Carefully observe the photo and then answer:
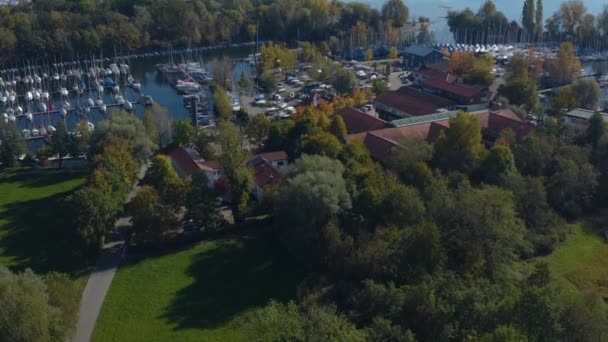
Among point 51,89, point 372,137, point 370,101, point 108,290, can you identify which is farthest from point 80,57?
point 108,290

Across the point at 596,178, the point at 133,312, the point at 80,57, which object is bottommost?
the point at 133,312

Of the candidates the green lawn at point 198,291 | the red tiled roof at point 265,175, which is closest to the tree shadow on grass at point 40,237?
the green lawn at point 198,291

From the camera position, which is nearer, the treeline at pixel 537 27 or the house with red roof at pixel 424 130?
the house with red roof at pixel 424 130

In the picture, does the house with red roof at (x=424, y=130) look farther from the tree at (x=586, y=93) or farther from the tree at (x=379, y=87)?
the tree at (x=379, y=87)

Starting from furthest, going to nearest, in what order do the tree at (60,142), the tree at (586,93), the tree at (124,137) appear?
the tree at (586,93) → the tree at (60,142) → the tree at (124,137)

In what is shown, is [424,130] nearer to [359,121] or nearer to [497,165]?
[359,121]

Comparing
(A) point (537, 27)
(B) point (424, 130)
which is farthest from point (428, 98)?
(A) point (537, 27)

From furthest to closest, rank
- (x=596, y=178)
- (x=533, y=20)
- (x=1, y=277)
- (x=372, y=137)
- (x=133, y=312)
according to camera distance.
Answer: (x=533, y=20) < (x=372, y=137) < (x=596, y=178) < (x=133, y=312) < (x=1, y=277)

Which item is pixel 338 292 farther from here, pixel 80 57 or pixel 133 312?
pixel 80 57
